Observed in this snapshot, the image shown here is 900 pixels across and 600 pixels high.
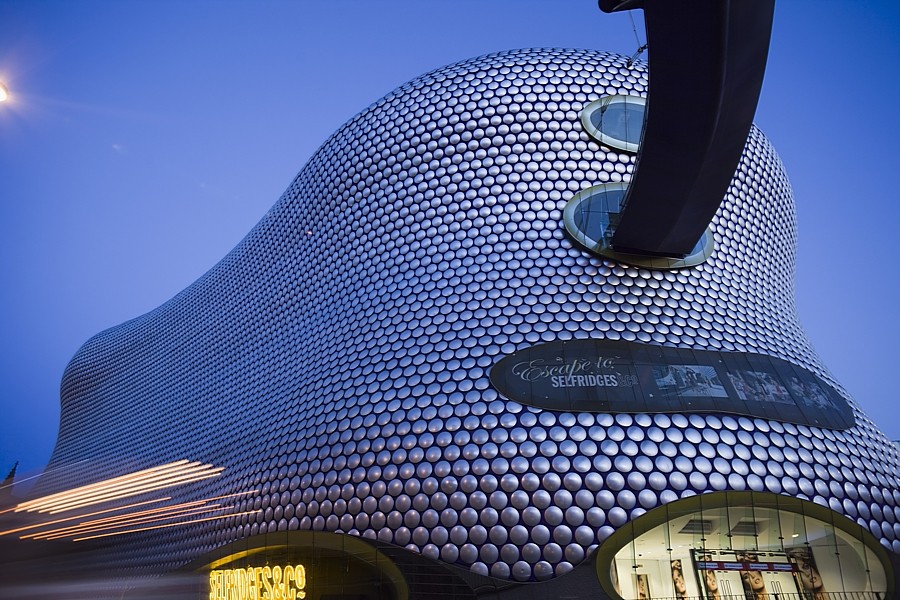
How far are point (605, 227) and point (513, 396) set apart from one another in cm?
480

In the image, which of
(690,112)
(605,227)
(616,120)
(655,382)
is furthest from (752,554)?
(616,120)

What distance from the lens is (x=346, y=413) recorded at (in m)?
12.9

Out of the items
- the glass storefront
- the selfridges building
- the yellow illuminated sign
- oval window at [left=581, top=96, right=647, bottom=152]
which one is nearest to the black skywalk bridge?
the selfridges building

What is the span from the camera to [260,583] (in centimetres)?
1272

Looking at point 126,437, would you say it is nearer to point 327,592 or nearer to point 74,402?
point 74,402

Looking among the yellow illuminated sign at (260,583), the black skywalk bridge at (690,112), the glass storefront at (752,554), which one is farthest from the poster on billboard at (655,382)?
the yellow illuminated sign at (260,583)

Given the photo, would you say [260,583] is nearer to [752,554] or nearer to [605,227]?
[752,554]

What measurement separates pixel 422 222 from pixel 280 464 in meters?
6.49

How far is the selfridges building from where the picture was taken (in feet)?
34.5

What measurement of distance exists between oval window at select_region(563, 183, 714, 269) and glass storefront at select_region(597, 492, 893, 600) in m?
5.38

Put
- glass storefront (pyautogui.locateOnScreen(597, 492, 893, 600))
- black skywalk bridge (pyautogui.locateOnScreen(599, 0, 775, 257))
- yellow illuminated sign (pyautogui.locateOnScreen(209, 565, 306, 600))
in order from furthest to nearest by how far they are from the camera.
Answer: yellow illuminated sign (pyautogui.locateOnScreen(209, 565, 306, 600)) < glass storefront (pyautogui.locateOnScreen(597, 492, 893, 600)) < black skywalk bridge (pyautogui.locateOnScreen(599, 0, 775, 257))

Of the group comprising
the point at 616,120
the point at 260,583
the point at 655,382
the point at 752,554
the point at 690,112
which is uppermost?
the point at 616,120

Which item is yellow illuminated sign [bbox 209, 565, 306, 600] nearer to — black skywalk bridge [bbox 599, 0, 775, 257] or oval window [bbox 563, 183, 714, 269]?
oval window [bbox 563, 183, 714, 269]

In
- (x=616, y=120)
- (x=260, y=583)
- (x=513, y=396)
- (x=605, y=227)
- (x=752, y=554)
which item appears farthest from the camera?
(x=616, y=120)
